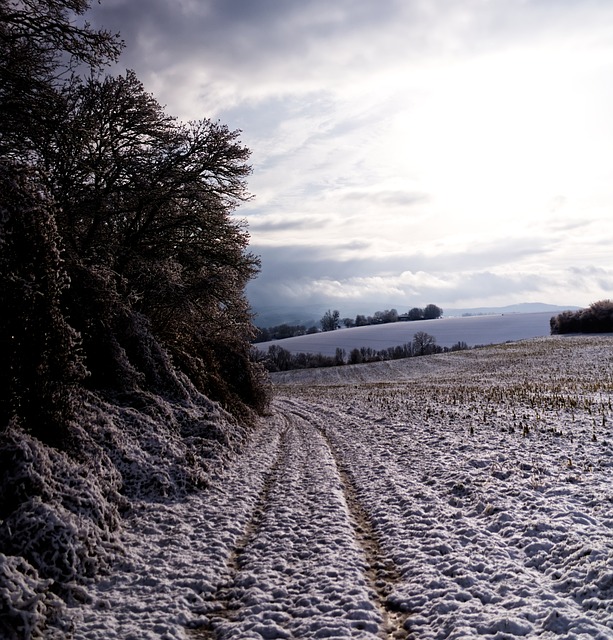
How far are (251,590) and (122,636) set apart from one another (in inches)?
71.4

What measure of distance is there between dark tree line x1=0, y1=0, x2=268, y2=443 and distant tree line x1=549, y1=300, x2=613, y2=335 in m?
94.9

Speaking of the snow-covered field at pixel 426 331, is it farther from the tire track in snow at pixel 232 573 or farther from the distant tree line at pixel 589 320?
the tire track in snow at pixel 232 573

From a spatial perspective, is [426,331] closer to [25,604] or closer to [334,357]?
[334,357]

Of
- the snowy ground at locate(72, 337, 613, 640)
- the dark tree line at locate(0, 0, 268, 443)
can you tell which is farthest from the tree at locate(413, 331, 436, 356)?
the snowy ground at locate(72, 337, 613, 640)

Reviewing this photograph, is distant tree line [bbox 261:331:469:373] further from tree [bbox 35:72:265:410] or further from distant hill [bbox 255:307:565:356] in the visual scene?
tree [bbox 35:72:265:410]

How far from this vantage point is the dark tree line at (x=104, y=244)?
9375 mm

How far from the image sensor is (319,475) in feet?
42.2

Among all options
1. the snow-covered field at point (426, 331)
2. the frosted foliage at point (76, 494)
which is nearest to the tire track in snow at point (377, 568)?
the frosted foliage at point (76, 494)

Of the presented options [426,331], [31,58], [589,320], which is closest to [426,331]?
[426,331]

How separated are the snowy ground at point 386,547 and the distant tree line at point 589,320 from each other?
94725 mm

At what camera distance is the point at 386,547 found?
8227 millimetres

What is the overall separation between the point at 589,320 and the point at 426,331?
60.2 metres

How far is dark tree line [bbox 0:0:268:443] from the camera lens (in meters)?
9.38

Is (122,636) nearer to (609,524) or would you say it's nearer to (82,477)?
(82,477)
